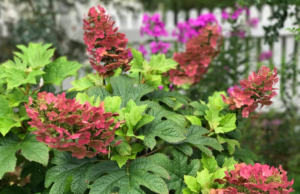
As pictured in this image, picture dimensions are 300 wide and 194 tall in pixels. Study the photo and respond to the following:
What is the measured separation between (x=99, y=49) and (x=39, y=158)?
0.47 m

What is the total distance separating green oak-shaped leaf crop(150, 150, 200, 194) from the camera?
109 centimetres

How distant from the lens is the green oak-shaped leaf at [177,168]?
1093mm

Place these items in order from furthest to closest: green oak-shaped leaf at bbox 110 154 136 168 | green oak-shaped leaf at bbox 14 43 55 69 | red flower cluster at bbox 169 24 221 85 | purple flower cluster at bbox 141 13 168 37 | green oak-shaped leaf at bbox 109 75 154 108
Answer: purple flower cluster at bbox 141 13 168 37 < red flower cluster at bbox 169 24 221 85 < green oak-shaped leaf at bbox 14 43 55 69 < green oak-shaped leaf at bbox 109 75 154 108 < green oak-shaped leaf at bbox 110 154 136 168

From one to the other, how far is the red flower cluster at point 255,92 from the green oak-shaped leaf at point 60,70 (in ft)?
2.19

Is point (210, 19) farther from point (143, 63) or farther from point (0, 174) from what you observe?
point (0, 174)

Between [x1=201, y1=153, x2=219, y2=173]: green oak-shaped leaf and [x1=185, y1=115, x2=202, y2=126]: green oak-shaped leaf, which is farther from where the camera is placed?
[x1=185, y1=115, x2=202, y2=126]: green oak-shaped leaf

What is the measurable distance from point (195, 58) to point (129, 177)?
0.90 metres

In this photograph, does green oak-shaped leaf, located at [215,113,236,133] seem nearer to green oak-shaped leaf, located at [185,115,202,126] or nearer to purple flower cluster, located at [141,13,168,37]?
green oak-shaped leaf, located at [185,115,202,126]

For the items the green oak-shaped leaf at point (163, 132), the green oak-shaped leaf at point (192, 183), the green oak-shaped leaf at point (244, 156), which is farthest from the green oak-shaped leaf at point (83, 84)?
the green oak-shaped leaf at point (244, 156)

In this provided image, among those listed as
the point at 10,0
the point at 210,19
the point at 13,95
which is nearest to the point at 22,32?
the point at 10,0

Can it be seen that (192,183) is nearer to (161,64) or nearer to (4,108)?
(161,64)

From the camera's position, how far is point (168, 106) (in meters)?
1.37

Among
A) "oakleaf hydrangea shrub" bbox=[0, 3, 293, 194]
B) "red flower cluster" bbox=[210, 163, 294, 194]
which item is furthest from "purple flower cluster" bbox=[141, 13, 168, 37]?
"red flower cluster" bbox=[210, 163, 294, 194]

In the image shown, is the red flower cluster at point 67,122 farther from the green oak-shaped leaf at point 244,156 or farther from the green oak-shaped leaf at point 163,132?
the green oak-shaped leaf at point 244,156
